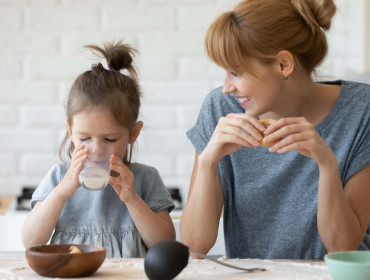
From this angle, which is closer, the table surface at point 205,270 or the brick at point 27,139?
the table surface at point 205,270

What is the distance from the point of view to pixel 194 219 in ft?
5.48

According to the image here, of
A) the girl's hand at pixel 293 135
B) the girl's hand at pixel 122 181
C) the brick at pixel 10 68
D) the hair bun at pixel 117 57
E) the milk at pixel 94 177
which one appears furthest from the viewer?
the brick at pixel 10 68

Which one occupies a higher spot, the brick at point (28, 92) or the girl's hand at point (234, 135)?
the girl's hand at point (234, 135)

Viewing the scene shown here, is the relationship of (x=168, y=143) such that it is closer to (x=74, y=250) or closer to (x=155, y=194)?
(x=155, y=194)

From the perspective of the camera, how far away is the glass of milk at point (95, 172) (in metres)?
1.53

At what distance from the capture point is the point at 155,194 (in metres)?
1.87

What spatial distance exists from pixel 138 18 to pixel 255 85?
1.46 metres

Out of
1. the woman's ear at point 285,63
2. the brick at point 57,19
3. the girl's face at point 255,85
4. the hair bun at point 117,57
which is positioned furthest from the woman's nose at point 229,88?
the brick at point 57,19

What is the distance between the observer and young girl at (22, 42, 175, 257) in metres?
1.71

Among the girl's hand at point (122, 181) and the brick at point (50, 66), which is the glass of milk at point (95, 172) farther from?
the brick at point (50, 66)

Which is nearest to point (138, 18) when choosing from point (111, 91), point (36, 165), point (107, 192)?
point (36, 165)

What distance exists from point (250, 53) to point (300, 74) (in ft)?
0.58

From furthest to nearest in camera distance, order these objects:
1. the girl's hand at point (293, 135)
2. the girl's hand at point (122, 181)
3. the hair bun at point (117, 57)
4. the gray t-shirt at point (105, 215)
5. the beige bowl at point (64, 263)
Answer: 1. the hair bun at point (117, 57)
2. the gray t-shirt at point (105, 215)
3. the girl's hand at point (122, 181)
4. the girl's hand at point (293, 135)
5. the beige bowl at point (64, 263)

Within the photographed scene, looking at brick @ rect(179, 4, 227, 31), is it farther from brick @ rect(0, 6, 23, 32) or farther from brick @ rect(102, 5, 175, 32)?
brick @ rect(0, 6, 23, 32)
